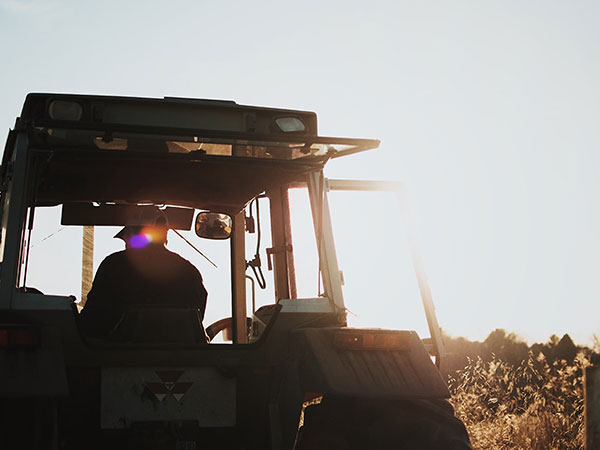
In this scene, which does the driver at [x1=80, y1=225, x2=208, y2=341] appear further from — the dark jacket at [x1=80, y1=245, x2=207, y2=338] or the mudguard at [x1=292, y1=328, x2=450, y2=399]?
the mudguard at [x1=292, y1=328, x2=450, y2=399]

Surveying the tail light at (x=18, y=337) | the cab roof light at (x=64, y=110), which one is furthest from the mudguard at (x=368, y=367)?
the cab roof light at (x=64, y=110)

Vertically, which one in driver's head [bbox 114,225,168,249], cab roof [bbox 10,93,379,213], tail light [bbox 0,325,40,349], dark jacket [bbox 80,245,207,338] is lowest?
tail light [bbox 0,325,40,349]

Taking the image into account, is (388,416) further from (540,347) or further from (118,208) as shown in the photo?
(540,347)

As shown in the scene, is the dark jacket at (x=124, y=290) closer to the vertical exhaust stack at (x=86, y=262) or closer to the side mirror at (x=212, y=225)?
the vertical exhaust stack at (x=86, y=262)

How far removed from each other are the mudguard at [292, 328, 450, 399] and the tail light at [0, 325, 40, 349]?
1.18 m

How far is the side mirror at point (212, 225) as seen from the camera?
558cm

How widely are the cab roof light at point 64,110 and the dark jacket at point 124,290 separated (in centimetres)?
102

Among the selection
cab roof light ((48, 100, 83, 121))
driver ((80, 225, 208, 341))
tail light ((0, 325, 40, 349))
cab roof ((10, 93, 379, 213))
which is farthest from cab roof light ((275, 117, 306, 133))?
tail light ((0, 325, 40, 349))

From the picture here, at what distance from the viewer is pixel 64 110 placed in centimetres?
374

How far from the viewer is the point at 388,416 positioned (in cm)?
354

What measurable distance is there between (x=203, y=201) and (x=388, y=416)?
2420 millimetres

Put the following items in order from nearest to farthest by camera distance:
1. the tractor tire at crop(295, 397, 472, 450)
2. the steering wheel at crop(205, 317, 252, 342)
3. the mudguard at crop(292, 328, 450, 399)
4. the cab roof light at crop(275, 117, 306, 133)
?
the tractor tire at crop(295, 397, 472, 450), the mudguard at crop(292, 328, 450, 399), the cab roof light at crop(275, 117, 306, 133), the steering wheel at crop(205, 317, 252, 342)

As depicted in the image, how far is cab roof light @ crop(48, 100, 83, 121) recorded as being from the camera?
12.2 feet

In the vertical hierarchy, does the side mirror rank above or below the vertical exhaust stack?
above
